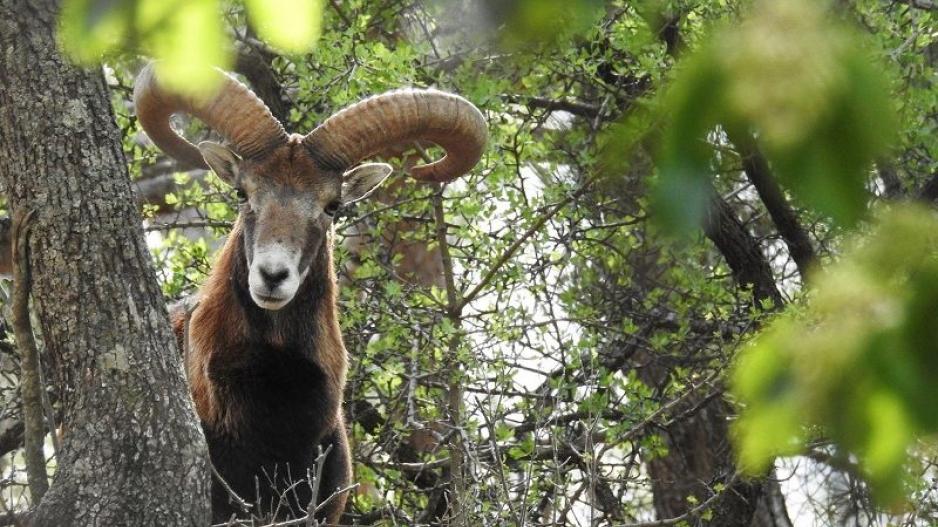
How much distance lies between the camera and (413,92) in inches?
294

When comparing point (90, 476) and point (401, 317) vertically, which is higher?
point (401, 317)

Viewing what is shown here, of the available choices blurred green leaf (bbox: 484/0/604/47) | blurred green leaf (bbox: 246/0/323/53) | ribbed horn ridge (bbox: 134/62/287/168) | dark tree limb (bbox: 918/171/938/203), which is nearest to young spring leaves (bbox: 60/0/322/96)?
blurred green leaf (bbox: 246/0/323/53)

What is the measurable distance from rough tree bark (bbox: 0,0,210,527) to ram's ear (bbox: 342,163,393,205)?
302 cm

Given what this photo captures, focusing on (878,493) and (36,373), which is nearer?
(878,493)

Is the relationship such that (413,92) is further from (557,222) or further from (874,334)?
(874,334)

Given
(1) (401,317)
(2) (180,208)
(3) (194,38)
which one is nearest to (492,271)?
(1) (401,317)

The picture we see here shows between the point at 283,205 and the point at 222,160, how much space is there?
0.65 m

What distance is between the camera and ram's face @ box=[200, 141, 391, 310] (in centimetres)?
655

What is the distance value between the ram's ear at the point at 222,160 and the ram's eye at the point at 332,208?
0.56 meters

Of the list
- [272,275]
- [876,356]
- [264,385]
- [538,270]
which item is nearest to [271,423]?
[264,385]

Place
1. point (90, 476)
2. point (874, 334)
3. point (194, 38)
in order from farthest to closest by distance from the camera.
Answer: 1. point (90, 476)
2. point (194, 38)
3. point (874, 334)

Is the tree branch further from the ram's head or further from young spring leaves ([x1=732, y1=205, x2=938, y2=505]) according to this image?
young spring leaves ([x1=732, y1=205, x2=938, y2=505])

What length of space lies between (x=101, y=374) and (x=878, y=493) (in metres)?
3.31

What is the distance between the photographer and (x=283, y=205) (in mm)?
7059
